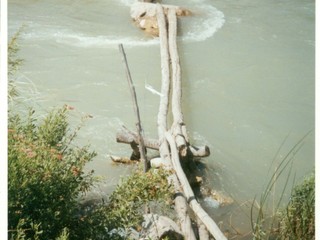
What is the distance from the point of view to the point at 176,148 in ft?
15.8

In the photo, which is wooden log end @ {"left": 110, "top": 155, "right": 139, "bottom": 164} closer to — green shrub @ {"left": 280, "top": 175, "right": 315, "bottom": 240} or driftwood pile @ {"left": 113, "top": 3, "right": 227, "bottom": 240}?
driftwood pile @ {"left": 113, "top": 3, "right": 227, "bottom": 240}

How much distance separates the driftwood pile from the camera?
13.0ft

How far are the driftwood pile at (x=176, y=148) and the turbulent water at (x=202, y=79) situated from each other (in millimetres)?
320

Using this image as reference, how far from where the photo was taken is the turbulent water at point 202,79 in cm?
566

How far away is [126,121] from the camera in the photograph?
6.03m

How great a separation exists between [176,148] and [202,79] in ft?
9.51

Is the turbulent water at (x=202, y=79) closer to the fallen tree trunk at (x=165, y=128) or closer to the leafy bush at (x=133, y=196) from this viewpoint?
the fallen tree trunk at (x=165, y=128)

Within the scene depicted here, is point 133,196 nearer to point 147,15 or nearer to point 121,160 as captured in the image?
point 121,160

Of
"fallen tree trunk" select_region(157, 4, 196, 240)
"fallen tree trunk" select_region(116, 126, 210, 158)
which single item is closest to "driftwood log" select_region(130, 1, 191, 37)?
"fallen tree trunk" select_region(157, 4, 196, 240)

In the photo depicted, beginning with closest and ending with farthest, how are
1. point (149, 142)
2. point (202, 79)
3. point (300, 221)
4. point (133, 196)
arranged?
point (133, 196)
point (300, 221)
point (149, 142)
point (202, 79)

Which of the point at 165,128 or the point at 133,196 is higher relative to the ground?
the point at 133,196

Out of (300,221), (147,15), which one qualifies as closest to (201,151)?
(300,221)

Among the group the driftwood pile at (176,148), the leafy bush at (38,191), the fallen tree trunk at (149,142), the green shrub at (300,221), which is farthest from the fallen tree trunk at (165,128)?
the leafy bush at (38,191)

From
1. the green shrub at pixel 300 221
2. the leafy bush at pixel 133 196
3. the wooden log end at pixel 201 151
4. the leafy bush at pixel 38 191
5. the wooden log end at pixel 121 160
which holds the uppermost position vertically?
the leafy bush at pixel 38 191
